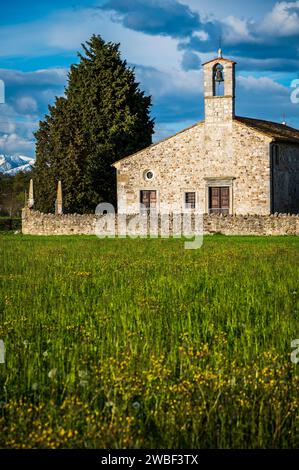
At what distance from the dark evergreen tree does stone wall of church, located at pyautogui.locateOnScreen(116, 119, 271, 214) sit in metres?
6.57

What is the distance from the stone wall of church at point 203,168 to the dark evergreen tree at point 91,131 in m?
6.57

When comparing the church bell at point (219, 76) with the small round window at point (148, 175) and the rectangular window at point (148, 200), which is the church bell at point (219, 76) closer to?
the small round window at point (148, 175)

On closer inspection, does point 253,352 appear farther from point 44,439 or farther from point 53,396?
point 44,439

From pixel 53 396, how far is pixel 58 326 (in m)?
3.11

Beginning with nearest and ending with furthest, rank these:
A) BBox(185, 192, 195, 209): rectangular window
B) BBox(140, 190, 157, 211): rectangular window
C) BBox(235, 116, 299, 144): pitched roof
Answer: BBox(235, 116, 299, 144): pitched roof, BBox(185, 192, 195, 209): rectangular window, BBox(140, 190, 157, 211): rectangular window

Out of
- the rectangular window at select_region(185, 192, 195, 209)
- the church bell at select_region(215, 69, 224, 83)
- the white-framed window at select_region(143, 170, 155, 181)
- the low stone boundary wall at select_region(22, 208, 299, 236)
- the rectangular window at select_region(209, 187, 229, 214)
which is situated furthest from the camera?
the white-framed window at select_region(143, 170, 155, 181)

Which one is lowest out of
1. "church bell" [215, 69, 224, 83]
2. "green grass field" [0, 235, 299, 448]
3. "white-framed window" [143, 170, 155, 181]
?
"green grass field" [0, 235, 299, 448]

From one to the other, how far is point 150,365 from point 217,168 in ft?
119

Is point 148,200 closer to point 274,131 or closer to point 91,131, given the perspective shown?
point 274,131

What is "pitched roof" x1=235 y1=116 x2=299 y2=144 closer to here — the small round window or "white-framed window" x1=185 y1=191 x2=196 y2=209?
"white-framed window" x1=185 y1=191 x2=196 y2=209

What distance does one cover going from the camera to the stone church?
4159cm

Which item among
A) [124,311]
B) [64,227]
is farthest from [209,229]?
[124,311]

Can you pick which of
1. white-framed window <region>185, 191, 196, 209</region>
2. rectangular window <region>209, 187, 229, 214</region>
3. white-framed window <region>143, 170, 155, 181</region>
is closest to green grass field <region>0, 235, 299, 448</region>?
rectangular window <region>209, 187, 229, 214</region>
